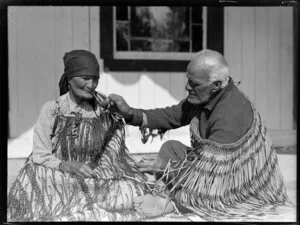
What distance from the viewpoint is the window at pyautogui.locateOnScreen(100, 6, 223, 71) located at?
5738 mm

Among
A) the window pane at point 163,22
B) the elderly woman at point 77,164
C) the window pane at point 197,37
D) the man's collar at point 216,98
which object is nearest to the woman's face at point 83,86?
the elderly woman at point 77,164

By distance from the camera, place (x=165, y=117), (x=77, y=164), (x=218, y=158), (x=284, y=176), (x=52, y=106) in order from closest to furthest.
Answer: (x=218, y=158) → (x=77, y=164) → (x=52, y=106) → (x=165, y=117) → (x=284, y=176)

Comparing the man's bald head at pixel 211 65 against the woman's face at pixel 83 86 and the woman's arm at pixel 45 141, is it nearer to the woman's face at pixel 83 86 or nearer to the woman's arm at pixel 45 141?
the woman's face at pixel 83 86

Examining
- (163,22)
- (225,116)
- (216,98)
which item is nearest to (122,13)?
(163,22)

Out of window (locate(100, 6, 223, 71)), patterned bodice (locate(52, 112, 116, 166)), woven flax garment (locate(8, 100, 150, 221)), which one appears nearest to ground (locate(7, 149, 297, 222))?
woven flax garment (locate(8, 100, 150, 221))

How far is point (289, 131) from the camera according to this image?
20.6 feet

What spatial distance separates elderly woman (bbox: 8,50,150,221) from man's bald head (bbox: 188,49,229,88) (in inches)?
28.8

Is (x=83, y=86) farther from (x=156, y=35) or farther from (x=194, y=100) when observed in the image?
(x=156, y=35)

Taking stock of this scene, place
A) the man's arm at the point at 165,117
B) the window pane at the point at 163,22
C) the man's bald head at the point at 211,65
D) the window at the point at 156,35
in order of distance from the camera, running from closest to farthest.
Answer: the man's bald head at the point at 211,65 < the man's arm at the point at 165,117 < the window at the point at 156,35 < the window pane at the point at 163,22

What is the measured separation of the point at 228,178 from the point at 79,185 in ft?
3.34

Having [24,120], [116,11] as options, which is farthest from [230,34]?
[24,120]

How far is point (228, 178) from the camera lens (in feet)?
11.3

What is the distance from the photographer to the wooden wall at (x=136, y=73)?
18.4 feet

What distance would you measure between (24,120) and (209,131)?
2793 mm
